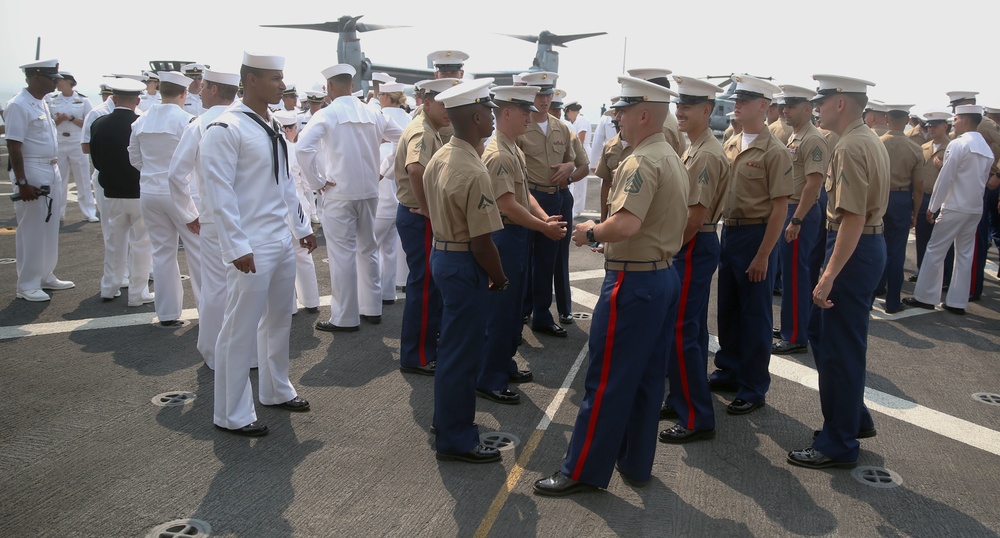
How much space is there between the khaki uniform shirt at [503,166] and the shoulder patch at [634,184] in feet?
3.95

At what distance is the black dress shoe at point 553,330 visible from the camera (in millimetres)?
6840

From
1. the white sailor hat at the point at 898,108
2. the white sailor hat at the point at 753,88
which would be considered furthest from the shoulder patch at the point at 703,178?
the white sailor hat at the point at 898,108

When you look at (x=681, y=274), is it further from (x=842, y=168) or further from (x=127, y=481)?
(x=127, y=481)

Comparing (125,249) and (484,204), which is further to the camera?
(125,249)

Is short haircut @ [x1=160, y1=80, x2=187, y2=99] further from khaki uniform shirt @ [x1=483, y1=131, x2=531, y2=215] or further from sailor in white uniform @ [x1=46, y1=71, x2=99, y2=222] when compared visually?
sailor in white uniform @ [x1=46, y1=71, x2=99, y2=222]

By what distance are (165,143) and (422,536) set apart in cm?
463

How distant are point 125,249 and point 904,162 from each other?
819 centimetres

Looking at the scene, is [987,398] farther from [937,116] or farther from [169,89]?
[169,89]

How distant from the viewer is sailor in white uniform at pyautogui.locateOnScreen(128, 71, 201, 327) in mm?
6516

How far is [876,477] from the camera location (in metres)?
4.28

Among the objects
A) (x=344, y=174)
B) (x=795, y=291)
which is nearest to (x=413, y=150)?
(x=344, y=174)

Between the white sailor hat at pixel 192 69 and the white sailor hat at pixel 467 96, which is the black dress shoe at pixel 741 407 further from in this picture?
the white sailor hat at pixel 192 69

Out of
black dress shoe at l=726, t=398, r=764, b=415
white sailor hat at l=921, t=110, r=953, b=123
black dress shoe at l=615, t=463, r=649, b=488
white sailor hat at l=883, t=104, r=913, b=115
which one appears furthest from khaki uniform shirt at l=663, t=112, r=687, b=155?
white sailor hat at l=921, t=110, r=953, b=123

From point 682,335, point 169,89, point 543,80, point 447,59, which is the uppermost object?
point 447,59
